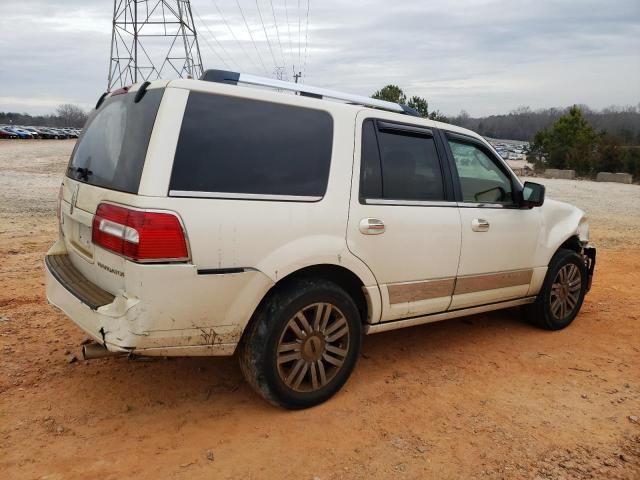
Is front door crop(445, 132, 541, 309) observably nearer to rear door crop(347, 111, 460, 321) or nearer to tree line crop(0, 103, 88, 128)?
rear door crop(347, 111, 460, 321)

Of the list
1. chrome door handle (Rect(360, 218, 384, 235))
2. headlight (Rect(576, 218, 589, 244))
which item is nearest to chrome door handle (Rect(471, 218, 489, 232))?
chrome door handle (Rect(360, 218, 384, 235))

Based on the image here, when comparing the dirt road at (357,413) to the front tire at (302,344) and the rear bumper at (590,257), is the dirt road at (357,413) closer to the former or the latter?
the front tire at (302,344)

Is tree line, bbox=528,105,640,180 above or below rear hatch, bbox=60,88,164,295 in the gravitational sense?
above

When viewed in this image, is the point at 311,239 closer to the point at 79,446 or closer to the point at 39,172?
the point at 79,446

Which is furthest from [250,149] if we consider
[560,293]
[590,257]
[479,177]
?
[590,257]

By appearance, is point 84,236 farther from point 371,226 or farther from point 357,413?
point 357,413

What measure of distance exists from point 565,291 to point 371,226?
2677 mm

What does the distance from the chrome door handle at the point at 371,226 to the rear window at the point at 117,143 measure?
1430 millimetres

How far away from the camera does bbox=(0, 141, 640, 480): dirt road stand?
9.50ft

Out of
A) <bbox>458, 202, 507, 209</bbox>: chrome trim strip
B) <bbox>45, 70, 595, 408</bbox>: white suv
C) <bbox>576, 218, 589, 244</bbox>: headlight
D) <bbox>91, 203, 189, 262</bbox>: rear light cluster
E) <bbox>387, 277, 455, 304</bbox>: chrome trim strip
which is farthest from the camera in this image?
<bbox>576, 218, 589, 244</bbox>: headlight

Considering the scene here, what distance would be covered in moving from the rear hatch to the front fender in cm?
353

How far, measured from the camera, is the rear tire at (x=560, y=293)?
4984 mm

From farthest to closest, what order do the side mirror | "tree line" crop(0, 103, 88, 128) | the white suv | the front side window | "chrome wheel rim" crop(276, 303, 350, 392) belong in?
"tree line" crop(0, 103, 88, 128) < the side mirror < the front side window < "chrome wheel rim" crop(276, 303, 350, 392) < the white suv

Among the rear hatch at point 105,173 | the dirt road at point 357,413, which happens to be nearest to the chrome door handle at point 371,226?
the dirt road at point 357,413
